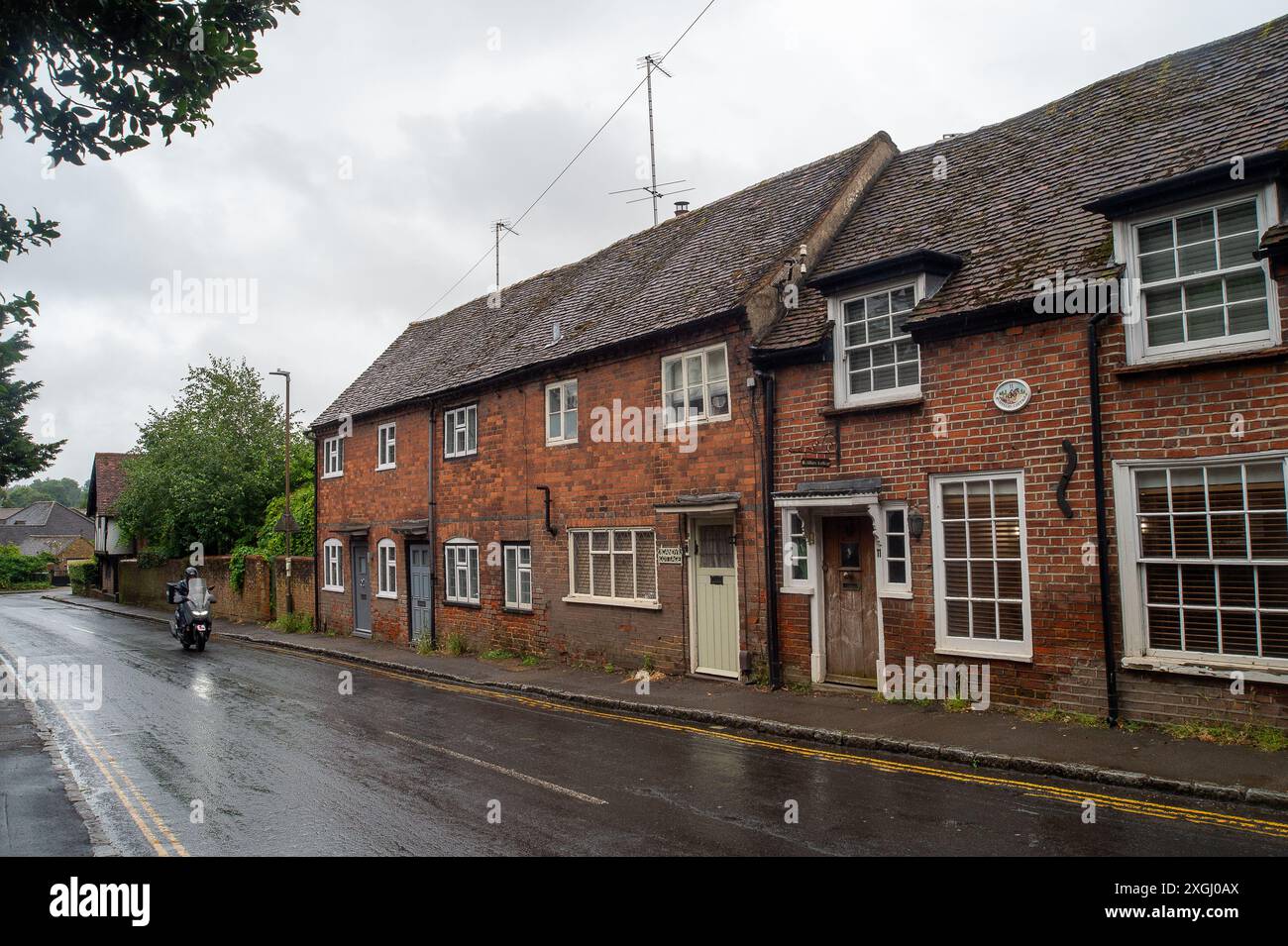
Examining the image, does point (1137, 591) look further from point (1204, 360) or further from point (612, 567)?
point (612, 567)

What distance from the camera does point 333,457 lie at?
27.5 metres

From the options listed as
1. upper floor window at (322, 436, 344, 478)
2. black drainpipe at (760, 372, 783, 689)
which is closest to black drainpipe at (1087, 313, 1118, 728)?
black drainpipe at (760, 372, 783, 689)

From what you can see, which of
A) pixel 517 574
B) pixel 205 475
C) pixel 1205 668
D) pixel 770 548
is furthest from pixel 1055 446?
pixel 205 475

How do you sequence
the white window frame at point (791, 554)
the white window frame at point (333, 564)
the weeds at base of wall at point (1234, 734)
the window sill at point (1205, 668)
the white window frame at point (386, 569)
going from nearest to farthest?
the weeds at base of wall at point (1234, 734), the window sill at point (1205, 668), the white window frame at point (791, 554), the white window frame at point (386, 569), the white window frame at point (333, 564)

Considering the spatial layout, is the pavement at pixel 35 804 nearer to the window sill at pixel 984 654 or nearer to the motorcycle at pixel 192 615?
the window sill at pixel 984 654

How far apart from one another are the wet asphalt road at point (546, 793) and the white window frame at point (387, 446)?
36.5ft

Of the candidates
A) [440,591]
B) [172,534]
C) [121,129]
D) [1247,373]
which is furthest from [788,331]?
[172,534]

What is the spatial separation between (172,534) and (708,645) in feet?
109

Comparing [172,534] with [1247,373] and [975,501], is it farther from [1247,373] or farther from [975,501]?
[1247,373]

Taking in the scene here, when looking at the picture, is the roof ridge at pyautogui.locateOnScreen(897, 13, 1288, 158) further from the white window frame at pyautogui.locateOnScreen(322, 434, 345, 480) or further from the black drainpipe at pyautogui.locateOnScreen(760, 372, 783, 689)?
the white window frame at pyautogui.locateOnScreen(322, 434, 345, 480)

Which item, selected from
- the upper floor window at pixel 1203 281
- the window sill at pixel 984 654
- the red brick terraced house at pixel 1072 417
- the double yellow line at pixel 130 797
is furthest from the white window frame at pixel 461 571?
the upper floor window at pixel 1203 281

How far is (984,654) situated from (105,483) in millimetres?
58756

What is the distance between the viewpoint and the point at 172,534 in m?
39.8

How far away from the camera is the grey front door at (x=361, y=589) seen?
82.6ft
